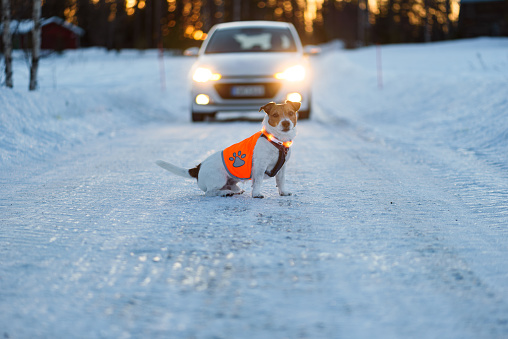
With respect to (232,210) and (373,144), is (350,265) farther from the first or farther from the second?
(373,144)

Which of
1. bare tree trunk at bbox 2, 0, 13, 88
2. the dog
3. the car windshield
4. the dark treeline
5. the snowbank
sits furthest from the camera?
the dark treeline

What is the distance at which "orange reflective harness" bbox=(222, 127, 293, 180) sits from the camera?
4641 mm

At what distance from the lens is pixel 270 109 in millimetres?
4777

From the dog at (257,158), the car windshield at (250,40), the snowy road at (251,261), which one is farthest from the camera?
the car windshield at (250,40)

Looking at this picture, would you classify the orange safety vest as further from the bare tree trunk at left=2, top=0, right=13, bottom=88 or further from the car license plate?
the bare tree trunk at left=2, top=0, right=13, bottom=88

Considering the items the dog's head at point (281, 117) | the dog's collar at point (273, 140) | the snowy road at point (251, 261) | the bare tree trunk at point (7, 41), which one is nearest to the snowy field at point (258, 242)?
the snowy road at point (251, 261)

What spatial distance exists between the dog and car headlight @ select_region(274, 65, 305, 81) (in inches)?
246

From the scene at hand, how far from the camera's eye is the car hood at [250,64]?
10953 millimetres

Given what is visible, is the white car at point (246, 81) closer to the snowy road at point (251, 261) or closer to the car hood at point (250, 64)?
the car hood at point (250, 64)

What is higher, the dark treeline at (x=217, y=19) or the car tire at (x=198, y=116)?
the dark treeline at (x=217, y=19)

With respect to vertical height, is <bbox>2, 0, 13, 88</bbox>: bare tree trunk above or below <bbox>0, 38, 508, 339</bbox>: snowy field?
above

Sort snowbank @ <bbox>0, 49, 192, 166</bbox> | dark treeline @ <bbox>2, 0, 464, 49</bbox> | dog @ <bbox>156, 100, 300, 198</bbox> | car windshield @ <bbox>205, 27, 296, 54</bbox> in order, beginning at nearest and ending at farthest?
dog @ <bbox>156, 100, 300, 198</bbox>, snowbank @ <bbox>0, 49, 192, 166</bbox>, car windshield @ <bbox>205, 27, 296, 54</bbox>, dark treeline @ <bbox>2, 0, 464, 49</bbox>

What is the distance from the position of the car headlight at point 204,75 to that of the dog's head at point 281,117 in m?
6.35

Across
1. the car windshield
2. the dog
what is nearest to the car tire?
the car windshield
